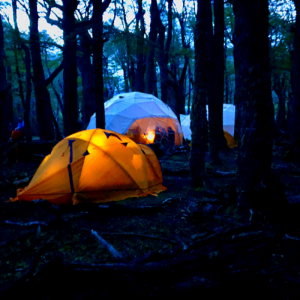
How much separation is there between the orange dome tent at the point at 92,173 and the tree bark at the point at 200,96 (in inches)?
44.4

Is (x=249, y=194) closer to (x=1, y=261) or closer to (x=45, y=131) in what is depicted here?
(x=1, y=261)

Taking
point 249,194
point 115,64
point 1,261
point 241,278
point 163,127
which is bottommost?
point 1,261

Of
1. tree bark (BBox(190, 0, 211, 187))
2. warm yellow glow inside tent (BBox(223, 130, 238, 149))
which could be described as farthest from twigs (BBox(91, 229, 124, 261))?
warm yellow glow inside tent (BBox(223, 130, 238, 149))

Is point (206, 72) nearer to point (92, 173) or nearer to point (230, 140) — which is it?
point (92, 173)

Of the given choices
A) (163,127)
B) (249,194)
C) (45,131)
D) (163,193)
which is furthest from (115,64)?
(249,194)

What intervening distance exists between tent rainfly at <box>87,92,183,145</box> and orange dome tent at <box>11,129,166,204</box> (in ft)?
32.8

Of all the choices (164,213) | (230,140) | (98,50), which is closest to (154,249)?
(164,213)

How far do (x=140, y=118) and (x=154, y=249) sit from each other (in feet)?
44.9

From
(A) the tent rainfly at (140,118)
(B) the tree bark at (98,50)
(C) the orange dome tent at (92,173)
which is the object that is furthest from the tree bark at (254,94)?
(A) the tent rainfly at (140,118)

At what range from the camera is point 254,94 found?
413cm

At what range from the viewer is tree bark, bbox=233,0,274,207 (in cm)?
410

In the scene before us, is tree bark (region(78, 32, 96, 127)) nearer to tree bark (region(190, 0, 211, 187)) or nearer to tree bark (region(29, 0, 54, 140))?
tree bark (region(29, 0, 54, 140))

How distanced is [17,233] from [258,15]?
217 inches

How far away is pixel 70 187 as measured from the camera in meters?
5.54
